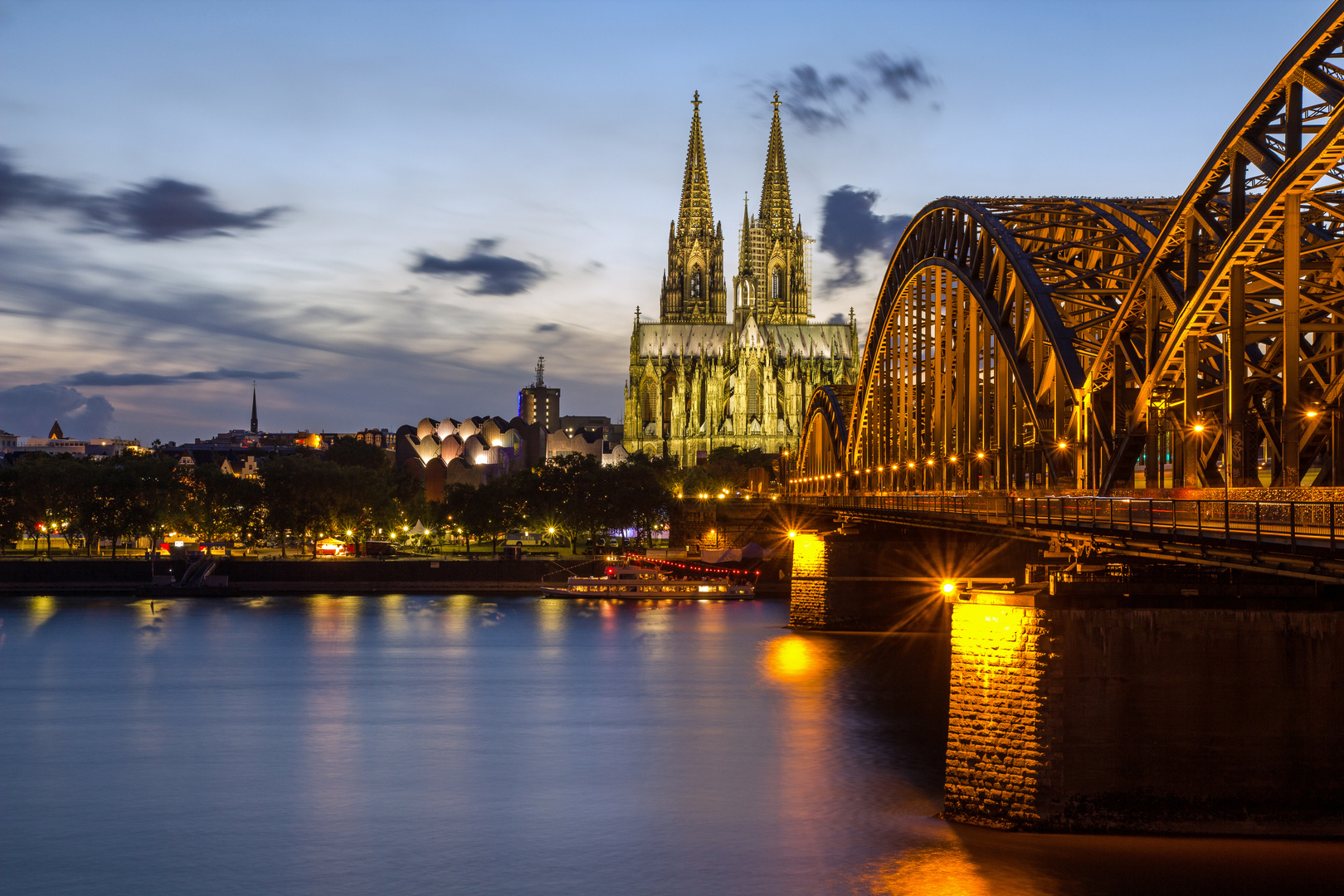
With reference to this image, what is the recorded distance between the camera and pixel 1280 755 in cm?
2517

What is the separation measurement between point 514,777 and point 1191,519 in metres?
21.1

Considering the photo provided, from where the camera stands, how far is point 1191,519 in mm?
25453

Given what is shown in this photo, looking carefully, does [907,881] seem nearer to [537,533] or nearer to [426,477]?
[537,533]

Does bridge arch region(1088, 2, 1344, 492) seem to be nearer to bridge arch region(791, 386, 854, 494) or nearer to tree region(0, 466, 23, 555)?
bridge arch region(791, 386, 854, 494)

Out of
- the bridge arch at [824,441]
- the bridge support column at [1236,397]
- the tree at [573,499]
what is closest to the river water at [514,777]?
the bridge support column at [1236,397]

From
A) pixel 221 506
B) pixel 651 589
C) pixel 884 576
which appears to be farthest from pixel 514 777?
pixel 221 506

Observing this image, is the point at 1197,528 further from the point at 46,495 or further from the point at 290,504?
the point at 46,495

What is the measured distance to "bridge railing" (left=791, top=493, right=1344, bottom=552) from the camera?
68.4 feet

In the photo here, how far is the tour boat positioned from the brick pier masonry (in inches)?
2913

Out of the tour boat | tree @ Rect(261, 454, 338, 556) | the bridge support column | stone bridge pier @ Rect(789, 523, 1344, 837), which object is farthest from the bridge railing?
tree @ Rect(261, 454, 338, 556)

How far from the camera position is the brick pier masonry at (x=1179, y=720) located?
25.1m

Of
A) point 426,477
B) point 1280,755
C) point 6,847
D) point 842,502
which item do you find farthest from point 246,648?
point 426,477

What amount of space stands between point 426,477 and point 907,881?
14726 centimetres

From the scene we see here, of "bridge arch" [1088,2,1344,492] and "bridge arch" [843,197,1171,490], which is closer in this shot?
"bridge arch" [1088,2,1344,492]
